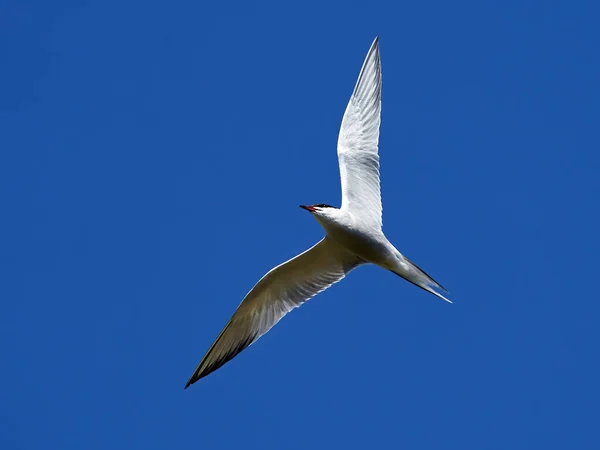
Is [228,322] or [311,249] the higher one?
[311,249]

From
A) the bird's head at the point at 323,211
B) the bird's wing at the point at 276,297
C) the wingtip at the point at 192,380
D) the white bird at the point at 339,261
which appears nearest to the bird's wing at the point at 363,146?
the white bird at the point at 339,261

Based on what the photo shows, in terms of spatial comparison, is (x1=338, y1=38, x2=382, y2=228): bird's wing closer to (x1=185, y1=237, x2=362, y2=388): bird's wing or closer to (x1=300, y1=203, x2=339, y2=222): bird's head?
(x1=300, y1=203, x2=339, y2=222): bird's head

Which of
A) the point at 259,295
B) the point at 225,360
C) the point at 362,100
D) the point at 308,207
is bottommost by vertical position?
the point at 225,360

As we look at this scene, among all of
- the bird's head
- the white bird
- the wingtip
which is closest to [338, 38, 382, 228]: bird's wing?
the white bird

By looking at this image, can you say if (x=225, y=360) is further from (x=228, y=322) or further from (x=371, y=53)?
(x=371, y=53)

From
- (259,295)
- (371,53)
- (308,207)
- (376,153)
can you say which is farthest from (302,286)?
(371,53)

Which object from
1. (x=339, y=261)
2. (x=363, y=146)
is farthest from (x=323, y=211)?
(x=363, y=146)

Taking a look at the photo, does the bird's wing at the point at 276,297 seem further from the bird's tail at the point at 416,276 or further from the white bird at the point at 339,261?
the bird's tail at the point at 416,276

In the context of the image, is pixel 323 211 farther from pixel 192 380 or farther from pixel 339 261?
pixel 192 380
